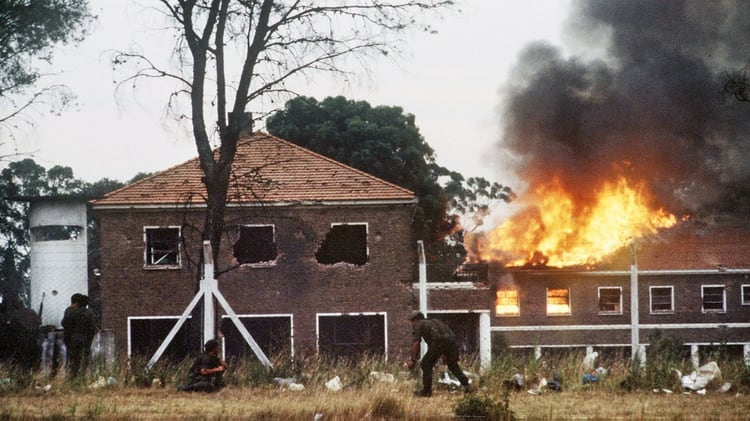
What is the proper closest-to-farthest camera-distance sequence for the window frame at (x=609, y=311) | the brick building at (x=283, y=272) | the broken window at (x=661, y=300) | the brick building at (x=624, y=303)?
1. the brick building at (x=283, y=272)
2. the brick building at (x=624, y=303)
3. the window frame at (x=609, y=311)
4. the broken window at (x=661, y=300)

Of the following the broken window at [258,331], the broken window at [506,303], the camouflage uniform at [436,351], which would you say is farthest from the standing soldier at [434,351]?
the broken window at [506,303]

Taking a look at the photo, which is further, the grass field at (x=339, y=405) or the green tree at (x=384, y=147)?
the green tree at (x=384, y=147)

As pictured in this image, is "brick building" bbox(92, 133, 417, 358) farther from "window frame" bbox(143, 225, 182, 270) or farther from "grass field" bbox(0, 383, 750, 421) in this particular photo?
"grass field" bbox(0, 383, 750, 421)

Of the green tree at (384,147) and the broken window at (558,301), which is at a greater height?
the green tree at (384,147)

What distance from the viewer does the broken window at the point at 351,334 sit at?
27.6m

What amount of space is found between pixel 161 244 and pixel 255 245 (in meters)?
3.09

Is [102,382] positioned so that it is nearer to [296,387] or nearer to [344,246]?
[296,387]

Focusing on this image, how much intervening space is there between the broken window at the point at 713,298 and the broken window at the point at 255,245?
75.4ft

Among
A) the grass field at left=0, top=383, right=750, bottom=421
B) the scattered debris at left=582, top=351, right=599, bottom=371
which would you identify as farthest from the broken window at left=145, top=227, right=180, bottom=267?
the scattered debris at left=582, top=351, right=599, bottom=371

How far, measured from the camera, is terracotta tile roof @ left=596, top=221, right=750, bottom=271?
1583 inches

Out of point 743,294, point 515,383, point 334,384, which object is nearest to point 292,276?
point 334,384

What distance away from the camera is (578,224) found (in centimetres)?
2722

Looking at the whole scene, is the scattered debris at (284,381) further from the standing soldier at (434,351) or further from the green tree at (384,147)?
the green tree at (384,147)

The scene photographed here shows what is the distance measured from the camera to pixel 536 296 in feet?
132
